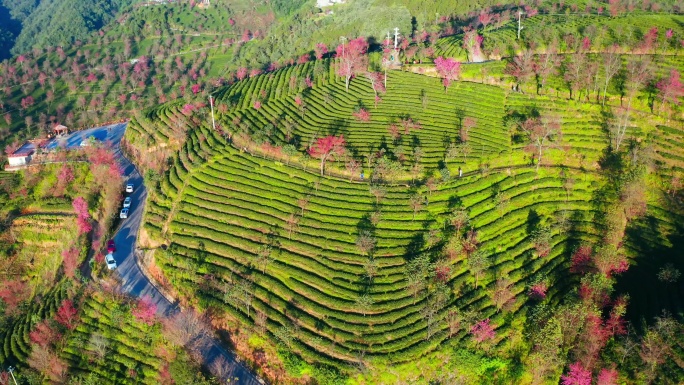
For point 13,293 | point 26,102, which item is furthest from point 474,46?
point 26,102

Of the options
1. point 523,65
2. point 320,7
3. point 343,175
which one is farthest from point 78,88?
point 523,65

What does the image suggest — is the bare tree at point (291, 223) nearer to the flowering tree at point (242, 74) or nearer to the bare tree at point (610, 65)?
the bare tree at point (610, 65)

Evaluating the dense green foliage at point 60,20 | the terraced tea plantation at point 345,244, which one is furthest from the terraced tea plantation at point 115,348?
the dense green foliage at point 60,20

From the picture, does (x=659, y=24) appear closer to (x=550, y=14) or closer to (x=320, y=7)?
(x=550, y=14)

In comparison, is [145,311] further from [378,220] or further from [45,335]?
[378,220]

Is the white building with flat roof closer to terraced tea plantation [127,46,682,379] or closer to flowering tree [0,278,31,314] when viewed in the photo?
terraced tea plantation [127,46,682,379]
